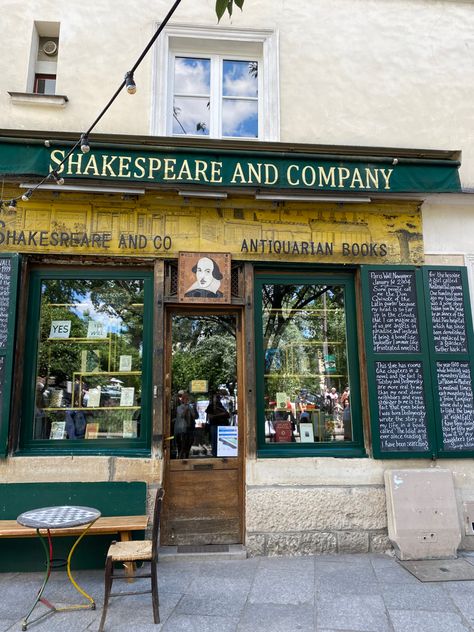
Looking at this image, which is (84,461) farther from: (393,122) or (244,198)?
(393,122)

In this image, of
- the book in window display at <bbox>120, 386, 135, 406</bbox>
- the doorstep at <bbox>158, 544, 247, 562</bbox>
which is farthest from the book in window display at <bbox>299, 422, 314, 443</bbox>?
the book in window display at <bbox>120, 386, 135, 406</bbox>

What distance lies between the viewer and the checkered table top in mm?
3369

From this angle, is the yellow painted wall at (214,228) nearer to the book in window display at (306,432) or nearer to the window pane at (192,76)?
the window pane at (192,76)

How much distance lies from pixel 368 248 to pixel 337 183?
0.86 m

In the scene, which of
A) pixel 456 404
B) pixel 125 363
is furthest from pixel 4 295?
pixel 456 404

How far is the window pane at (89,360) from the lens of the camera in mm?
5000

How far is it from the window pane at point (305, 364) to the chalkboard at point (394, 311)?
1.33 ft

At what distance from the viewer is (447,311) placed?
5285 millimetres

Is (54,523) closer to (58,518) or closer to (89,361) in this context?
(58,518)

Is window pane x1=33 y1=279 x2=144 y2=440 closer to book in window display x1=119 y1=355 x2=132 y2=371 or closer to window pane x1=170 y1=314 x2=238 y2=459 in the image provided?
book in window display x1=119 y1=355 x2=132 y2=371

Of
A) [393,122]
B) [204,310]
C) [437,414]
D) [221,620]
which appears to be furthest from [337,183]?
[221,620]

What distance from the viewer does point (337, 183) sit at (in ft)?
16.8

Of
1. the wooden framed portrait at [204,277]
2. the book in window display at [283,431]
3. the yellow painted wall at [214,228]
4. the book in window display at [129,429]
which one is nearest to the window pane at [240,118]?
the yellow painted wall at [214,228]

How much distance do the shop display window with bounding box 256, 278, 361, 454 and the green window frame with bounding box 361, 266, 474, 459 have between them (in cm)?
26
